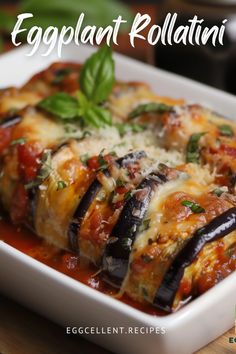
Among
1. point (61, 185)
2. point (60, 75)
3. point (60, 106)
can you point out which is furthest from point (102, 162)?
point (60, 75)

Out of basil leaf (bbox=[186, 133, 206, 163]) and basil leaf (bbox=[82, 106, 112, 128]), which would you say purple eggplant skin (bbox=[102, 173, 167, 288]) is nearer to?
basil leaf (bbox=[186, 133, 206, 163])

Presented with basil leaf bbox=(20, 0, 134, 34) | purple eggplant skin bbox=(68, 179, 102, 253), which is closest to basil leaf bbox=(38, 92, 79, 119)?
purple eggplant skin bbox=(68, 179, 102, 253)

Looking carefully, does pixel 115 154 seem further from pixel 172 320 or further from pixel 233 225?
pixel 172 320

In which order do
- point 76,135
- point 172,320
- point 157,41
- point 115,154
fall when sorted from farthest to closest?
point 157,41 < point 76,135 < point 115,154 < point 172,320

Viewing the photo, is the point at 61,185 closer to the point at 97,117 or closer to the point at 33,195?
the point at 33,195

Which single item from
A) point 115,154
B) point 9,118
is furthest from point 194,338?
point 9,118

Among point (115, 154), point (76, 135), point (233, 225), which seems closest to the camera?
point (233, 225)

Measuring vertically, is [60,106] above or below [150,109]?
below
